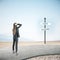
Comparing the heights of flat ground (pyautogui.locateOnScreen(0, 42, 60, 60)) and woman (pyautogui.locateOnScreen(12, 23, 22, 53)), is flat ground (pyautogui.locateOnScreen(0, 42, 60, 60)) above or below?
below

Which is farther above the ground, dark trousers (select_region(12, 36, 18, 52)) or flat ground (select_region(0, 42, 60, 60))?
dark trousers (select_region(12, 36, 18, 52))

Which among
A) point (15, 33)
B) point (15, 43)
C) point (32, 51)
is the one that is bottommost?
point (32, 51)

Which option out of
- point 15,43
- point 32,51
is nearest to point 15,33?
point 15,43

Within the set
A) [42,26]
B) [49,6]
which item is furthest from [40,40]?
[49,6]

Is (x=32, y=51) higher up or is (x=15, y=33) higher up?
(x=15, y=33)

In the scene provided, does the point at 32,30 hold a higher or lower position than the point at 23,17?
lower

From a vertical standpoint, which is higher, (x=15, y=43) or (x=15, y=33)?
(x=15, y=33)

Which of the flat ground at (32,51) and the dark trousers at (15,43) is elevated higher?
the dark trousers at (15,43)

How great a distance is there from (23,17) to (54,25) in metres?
0.47

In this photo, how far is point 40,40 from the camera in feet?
6.57

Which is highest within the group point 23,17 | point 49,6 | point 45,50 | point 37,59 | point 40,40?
point 49,6

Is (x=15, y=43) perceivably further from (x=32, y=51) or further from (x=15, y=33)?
(x=32, y=51)

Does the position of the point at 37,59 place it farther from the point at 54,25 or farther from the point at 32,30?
the point at 54,25

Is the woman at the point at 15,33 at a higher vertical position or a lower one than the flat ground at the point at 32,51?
higher
